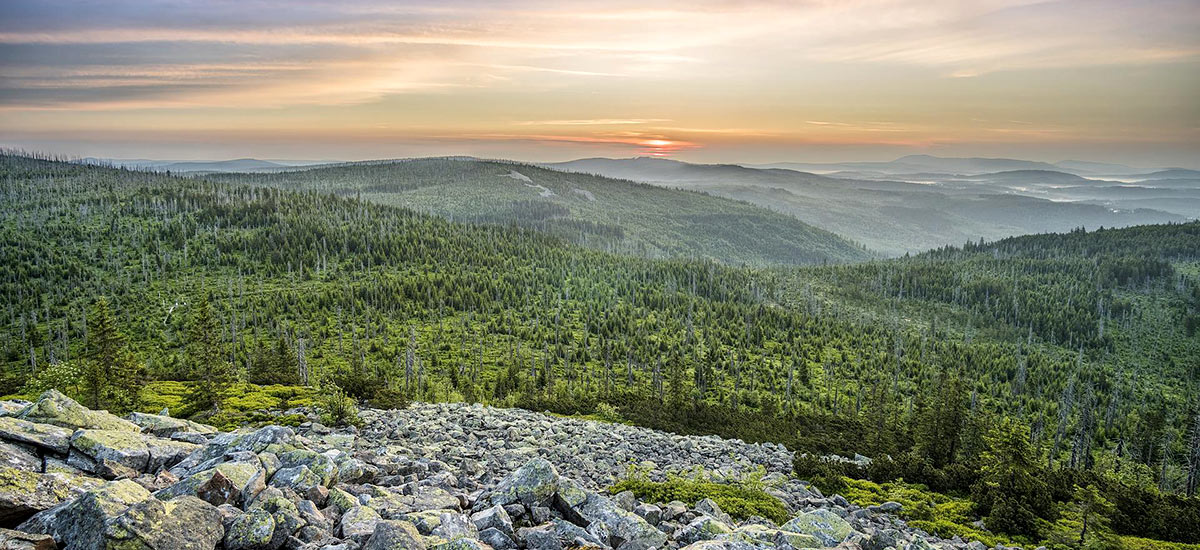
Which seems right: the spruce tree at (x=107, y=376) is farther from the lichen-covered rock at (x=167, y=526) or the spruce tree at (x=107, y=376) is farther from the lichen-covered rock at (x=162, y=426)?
the lichen-covered rock at (x=167, y=526)

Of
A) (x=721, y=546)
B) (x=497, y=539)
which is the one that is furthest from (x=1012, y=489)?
(x=497, y=539)

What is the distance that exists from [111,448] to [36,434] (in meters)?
2.57

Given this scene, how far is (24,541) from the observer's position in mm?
12656

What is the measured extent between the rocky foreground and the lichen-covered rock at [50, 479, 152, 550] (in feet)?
0.13

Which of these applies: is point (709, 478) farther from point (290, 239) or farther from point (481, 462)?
point (290, 239)

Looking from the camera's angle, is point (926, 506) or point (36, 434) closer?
point (36, 434)

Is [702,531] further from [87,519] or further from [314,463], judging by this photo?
[87,519]

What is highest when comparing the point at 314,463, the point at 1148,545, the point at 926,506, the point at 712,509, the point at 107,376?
the point at 314,463

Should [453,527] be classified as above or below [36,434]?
below

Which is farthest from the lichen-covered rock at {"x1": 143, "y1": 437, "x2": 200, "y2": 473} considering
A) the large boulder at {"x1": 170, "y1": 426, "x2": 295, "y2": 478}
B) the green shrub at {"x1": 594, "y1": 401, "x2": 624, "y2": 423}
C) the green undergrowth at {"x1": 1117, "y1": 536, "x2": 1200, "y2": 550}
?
the green undergrowth at {"x1": 1117, "y1": 536, "x2": 1200, "y2": 550}

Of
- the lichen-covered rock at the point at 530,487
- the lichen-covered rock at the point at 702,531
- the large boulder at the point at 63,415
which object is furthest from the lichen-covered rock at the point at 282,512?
the lichen-covered rock at the point at 702,531

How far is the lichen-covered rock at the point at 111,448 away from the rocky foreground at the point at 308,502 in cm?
5

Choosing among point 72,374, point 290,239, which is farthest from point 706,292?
point 72,374

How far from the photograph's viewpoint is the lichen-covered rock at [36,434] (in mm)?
18844
